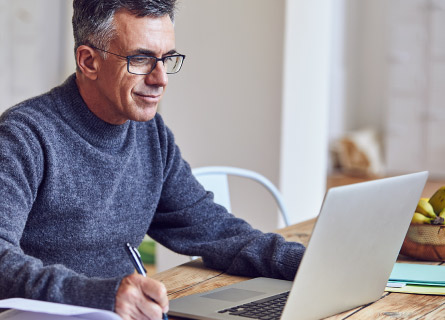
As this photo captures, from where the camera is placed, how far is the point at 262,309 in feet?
3.75

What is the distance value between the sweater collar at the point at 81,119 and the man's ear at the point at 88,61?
51 millimetres

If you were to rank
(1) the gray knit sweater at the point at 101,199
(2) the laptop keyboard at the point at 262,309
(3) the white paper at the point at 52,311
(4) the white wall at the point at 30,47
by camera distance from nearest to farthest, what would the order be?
(3) the white paper at the point at 52,311, (2) the laptop keyboard at the point at 262,309, (1) the gray knit sweater at the point at 101,199, (4) the white wall at the point at 30,47

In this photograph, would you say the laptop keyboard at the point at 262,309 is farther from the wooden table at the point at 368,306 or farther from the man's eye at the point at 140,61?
the man's eye at the point at 140,61

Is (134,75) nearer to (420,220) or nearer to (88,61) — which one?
(88,61)

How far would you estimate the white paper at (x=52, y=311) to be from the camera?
931mm

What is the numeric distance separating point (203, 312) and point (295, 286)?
194mm

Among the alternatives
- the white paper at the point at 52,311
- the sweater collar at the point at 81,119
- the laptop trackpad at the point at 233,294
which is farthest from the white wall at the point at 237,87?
the white paper at the point at 52,311

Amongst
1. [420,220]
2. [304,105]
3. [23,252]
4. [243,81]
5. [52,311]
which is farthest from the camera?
[304,105]

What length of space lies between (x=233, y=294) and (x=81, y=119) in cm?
48

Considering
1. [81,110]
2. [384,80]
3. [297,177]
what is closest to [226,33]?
[297,177]

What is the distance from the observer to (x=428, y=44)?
268 inches

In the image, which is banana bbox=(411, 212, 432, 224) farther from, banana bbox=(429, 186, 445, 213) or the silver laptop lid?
the silver laptop lid

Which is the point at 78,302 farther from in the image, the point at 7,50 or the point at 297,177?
the point at 7,50

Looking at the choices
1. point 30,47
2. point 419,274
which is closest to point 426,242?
point 419,274
